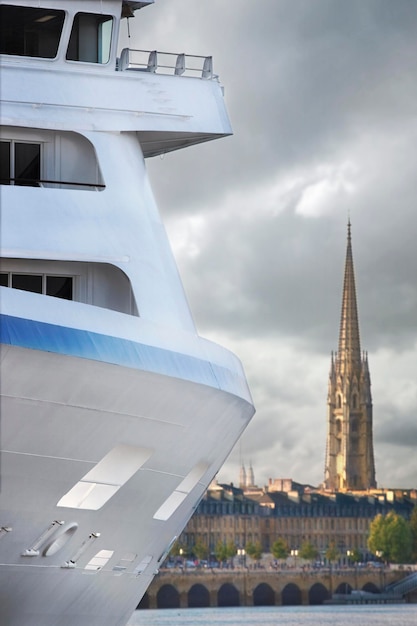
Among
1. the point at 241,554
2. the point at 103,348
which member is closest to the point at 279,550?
the point at 241,554

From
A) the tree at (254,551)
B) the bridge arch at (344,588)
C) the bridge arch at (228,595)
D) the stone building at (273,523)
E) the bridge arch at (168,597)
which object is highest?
the stone building at (273,523)

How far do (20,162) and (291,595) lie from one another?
484 ft

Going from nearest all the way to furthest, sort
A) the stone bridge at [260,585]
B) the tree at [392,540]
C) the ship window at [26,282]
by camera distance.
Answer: the ship window at [26,282] < the stone bridge at [260,585] < the tree at [392,540]

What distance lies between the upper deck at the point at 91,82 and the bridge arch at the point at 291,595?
144199 mm

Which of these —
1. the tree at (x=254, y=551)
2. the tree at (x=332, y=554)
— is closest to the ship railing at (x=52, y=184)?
the tree at (x=254, y=551)

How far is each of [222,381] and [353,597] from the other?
479 feet

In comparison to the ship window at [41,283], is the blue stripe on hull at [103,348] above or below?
below

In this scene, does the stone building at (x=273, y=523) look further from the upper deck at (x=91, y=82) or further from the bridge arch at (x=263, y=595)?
the upper deck at (x=91, y=82)

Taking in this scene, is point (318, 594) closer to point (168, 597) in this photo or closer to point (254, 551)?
point (168, 597)

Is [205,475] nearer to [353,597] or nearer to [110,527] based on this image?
[110,527]

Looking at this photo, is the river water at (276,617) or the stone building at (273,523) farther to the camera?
the stone building at (273,523)

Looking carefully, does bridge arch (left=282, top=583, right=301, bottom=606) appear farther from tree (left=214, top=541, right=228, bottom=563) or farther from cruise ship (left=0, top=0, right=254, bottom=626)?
cruise ship (left=0, top=0, right=254, bottom=626)

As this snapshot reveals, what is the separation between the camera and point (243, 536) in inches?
7559

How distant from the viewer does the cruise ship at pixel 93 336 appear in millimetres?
15461
